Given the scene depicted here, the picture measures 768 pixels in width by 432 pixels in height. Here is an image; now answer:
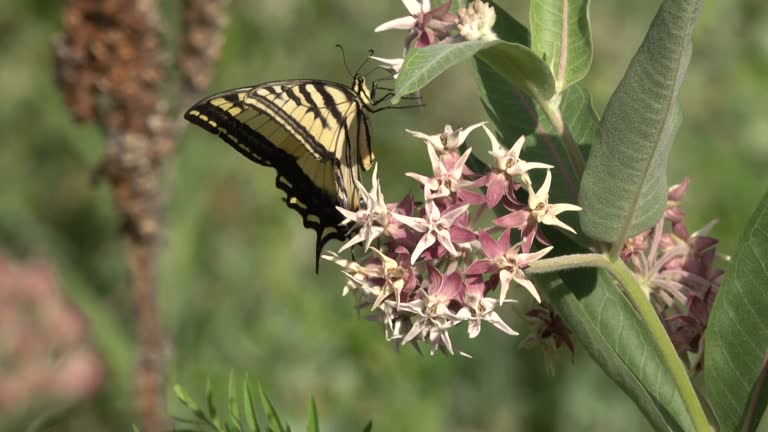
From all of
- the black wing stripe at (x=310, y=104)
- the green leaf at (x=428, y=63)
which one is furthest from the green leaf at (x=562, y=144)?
the black wing stripe at (x=310, y=104)

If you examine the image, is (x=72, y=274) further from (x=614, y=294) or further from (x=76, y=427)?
(x=614, y=294)

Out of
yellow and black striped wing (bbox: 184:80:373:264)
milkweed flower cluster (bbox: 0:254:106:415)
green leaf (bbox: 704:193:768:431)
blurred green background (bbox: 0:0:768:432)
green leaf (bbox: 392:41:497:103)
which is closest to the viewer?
green leaf (bbox: 392:41:497:103)

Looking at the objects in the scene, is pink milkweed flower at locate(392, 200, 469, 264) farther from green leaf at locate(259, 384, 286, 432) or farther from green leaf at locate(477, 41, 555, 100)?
green leaf at locate(259, 384, 286, 432)

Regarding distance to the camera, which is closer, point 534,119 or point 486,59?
point 486,59

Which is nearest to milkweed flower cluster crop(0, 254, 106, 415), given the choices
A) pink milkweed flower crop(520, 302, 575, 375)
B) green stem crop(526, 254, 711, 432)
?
pink milkweed flower crop(520, 302, 575, 375)

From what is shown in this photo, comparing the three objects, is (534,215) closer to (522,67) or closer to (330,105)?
(522,67)

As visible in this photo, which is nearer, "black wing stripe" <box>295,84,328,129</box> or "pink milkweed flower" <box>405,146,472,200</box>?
"pink milkweed flower" <box>405,146,472,200</box>

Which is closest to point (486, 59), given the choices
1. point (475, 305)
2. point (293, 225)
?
point (475, 305)
